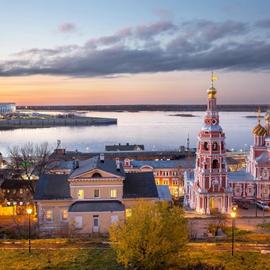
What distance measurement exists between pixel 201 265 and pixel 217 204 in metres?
19.1

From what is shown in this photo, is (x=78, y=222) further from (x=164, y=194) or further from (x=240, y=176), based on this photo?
(x=240, y=176)

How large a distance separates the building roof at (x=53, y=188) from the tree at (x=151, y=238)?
13.4m

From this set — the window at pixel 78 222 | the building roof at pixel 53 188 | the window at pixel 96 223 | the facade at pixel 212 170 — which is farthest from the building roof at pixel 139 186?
the facade at pixel 212 170

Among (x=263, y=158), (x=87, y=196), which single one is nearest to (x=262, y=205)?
(x=263, y=158)

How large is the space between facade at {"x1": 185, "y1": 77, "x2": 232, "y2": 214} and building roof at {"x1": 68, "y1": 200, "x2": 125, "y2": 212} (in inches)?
389

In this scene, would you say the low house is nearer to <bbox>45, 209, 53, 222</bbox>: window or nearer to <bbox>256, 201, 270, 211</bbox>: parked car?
<bbox>45, 209, 53, 222</bbox>: window

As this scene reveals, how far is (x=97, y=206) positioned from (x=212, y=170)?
488 inches

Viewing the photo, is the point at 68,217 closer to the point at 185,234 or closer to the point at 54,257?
the point at 54,257

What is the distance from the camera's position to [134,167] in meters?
55.4

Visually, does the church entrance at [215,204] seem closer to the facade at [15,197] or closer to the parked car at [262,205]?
the parked car at [262,205]


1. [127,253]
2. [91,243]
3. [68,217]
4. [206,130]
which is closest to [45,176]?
[68,217]

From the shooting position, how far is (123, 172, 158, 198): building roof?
34375 mm

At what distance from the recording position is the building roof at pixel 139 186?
34.4 m

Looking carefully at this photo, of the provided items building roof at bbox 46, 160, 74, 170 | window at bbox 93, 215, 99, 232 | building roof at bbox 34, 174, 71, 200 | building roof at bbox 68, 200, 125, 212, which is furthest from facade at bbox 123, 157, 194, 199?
window at bbox 93, 215, 99, 232
